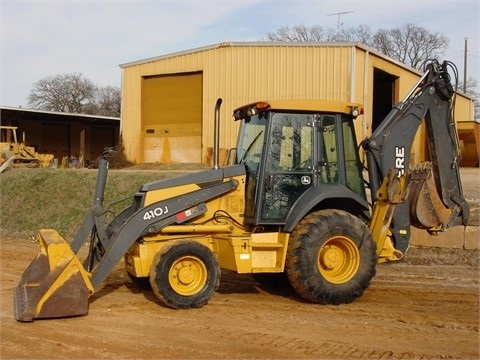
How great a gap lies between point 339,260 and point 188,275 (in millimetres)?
1932

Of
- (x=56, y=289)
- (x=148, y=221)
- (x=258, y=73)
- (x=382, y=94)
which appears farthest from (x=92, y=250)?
(x=382, y=94)

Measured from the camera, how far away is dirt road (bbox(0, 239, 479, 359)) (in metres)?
5.47

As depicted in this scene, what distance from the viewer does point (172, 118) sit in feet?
85.6

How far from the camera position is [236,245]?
23.6ft

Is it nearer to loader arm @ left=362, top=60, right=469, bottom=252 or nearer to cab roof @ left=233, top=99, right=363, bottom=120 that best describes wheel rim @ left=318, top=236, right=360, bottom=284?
loader arm @ left=362, top=60, right=469, bottom=252

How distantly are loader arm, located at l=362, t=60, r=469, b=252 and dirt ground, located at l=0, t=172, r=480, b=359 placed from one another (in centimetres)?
104

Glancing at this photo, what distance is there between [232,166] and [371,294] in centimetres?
255

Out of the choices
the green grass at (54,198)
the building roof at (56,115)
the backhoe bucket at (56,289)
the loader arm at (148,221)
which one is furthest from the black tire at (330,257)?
the building roof at (56,115)

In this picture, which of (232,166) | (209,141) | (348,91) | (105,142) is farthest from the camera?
(105,142)

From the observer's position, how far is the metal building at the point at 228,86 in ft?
70.4

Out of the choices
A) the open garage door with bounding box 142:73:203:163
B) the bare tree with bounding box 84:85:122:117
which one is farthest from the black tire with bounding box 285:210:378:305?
the bare tree with bounding box 84:85:122:117

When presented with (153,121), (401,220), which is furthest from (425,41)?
(401,220)

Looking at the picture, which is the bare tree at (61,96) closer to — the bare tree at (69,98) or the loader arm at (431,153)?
the bare tree at (69,98)

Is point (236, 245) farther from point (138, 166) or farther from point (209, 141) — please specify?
point (138, 166)
